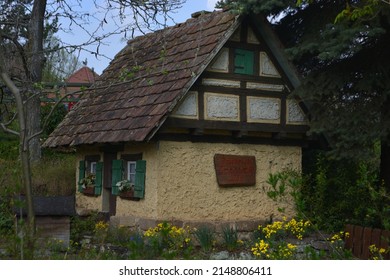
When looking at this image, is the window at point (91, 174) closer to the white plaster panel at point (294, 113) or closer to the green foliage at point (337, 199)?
the green foliage at point (337, 199)

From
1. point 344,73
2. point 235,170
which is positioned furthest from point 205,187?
point 344,73

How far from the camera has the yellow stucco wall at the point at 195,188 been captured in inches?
479

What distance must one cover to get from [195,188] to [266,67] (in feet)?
9.83

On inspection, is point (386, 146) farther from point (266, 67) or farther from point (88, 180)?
point (88, 180)

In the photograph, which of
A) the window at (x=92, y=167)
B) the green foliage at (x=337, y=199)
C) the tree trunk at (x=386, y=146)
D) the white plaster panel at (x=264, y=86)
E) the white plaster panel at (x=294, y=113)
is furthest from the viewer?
the window at (x=92, y=167)

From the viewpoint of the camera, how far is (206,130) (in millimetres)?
12633

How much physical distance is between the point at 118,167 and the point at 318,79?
181 inches

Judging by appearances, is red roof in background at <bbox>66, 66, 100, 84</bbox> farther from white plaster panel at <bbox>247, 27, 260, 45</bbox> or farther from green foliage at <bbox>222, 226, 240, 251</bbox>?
green foliage at <bbox>222, 226, 240, 251</bbox>

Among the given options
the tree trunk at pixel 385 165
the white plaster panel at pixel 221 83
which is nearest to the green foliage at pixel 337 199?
the tree trunk at pixel 385 165

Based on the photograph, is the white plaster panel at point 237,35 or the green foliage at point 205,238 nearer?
the green foliage at point 205,238

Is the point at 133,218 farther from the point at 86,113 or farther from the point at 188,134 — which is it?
the point at 86,113

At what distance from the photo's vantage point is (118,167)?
13.6m

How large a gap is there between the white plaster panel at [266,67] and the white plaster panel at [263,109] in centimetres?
52
